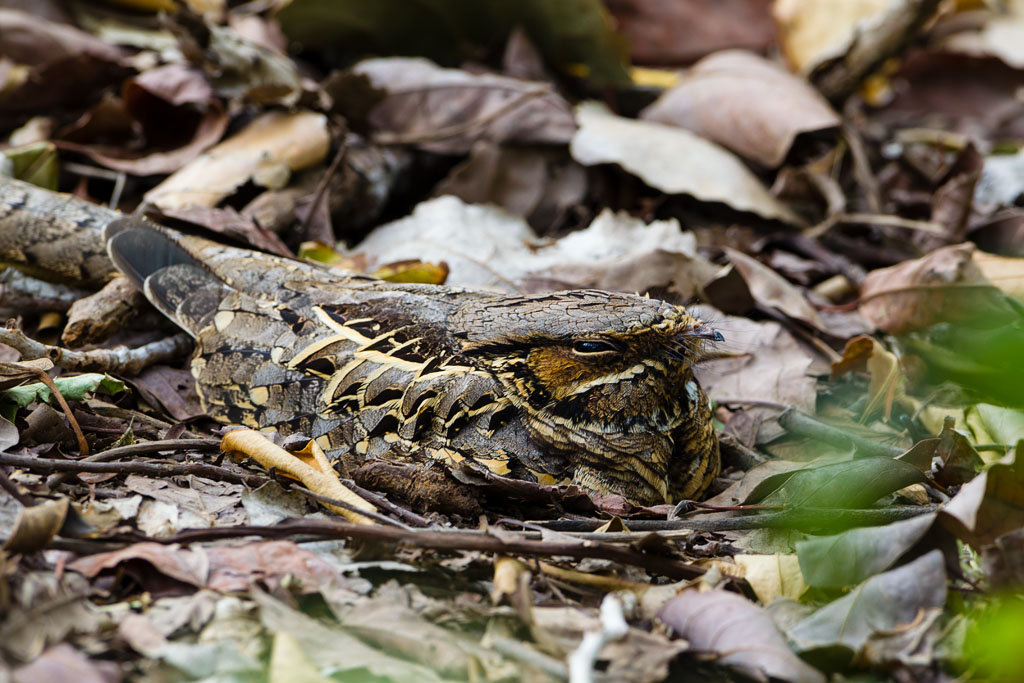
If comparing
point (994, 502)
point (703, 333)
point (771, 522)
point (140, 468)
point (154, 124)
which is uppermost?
point (994, 502)

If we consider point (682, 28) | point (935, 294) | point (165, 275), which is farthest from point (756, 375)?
point (682, 28)

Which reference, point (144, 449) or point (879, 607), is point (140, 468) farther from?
point (879, 607)

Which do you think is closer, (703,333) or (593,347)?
(593,347)

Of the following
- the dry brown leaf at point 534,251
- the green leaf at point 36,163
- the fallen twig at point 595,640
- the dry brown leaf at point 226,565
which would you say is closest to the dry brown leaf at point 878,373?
the dry brown leaf at point 534,251

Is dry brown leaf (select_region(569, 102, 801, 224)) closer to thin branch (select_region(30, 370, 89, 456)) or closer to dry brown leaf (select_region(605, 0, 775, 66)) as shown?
dry brown leaf (select_region(605, 0, 775, 66))

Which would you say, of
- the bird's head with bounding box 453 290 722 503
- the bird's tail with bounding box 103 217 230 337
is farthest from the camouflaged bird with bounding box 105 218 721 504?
the bird's tail with bounding box 103 217 230 337

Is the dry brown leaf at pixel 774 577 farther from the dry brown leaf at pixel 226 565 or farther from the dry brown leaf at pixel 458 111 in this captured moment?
the dry brown leaf at pixel 458 111
